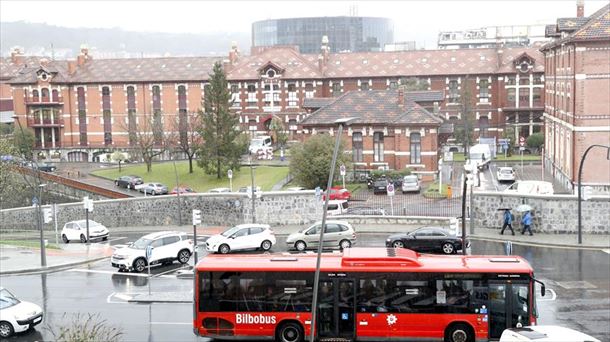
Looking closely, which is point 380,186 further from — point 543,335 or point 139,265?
point 543,335

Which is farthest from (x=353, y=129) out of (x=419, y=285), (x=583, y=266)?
(x=419, y=285)

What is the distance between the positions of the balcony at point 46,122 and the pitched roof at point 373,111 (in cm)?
4294

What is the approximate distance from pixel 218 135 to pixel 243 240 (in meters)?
34.6

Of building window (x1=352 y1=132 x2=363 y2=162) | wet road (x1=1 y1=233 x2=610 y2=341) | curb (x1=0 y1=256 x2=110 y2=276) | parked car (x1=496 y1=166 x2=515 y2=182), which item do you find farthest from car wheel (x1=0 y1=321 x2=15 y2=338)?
parked car (x1=496 y1=166 x2=515 y2=182)

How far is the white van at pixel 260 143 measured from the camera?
8262 centimetres

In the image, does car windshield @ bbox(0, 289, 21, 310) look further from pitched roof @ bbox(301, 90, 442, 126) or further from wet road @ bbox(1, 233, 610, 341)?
pitched roof @ bbox(301, 90, 442, 126)

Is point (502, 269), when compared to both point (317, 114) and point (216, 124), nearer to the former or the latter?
point (317, 114)

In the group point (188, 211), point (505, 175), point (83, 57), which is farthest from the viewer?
point (83, 57)

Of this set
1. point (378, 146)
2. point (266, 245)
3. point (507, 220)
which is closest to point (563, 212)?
point (507, 220)

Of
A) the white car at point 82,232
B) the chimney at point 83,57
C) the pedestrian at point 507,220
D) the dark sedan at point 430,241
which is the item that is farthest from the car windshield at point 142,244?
the chimney at point 83,57

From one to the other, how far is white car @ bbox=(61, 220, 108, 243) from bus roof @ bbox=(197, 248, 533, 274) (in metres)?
25.8

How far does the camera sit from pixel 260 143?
84.6 metres

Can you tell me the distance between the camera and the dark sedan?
3578cm

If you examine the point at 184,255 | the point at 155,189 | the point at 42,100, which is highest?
the point at 42,100
